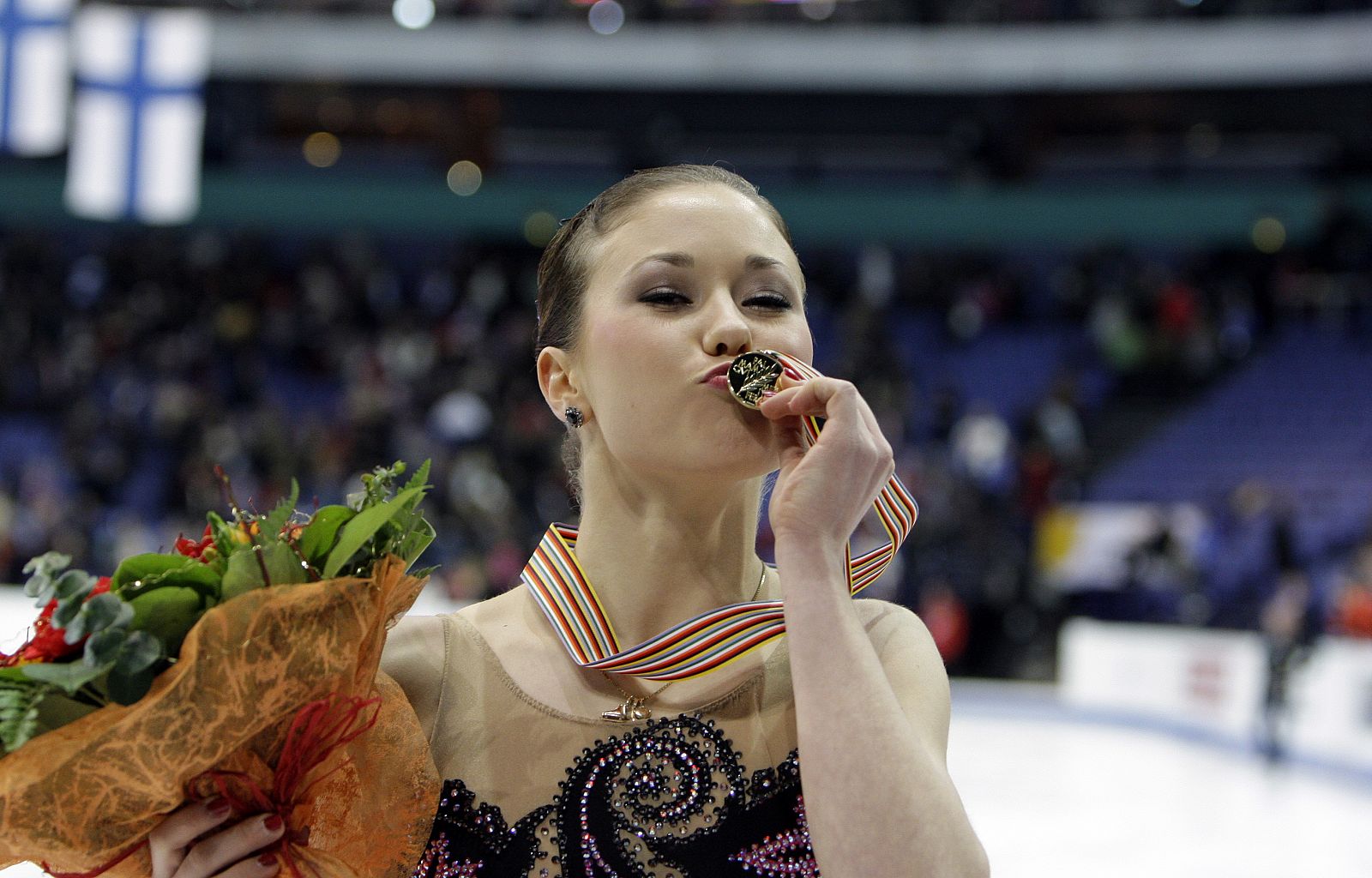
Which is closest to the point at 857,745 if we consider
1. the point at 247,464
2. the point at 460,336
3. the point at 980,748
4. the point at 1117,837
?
the point at 1117,837

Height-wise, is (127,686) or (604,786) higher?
(127,686)

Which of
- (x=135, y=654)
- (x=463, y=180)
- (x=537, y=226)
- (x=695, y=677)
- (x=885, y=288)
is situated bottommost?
(x=885, y=288)

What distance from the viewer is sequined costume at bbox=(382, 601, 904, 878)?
1596 millimetres

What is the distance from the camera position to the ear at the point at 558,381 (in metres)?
1.85

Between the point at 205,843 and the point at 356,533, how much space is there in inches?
13.9

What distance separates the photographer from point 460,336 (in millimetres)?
17891

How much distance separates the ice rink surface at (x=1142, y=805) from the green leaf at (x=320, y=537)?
4.43m

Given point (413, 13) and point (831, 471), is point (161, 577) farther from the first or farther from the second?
point (413, 13)

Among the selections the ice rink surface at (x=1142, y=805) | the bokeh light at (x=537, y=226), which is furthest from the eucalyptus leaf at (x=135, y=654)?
the bokeh light at (x=537, y=226)

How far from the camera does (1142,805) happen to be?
866cm

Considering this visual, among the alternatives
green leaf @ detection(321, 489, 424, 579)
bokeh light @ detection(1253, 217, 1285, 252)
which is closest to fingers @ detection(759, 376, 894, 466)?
green leaf @ detection(321, 489, 424, 579)

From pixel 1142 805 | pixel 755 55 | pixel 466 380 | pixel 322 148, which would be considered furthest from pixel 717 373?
pixel 322 148

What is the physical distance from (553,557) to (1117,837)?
21.3 feet

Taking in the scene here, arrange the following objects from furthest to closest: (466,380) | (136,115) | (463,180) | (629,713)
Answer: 1. (463,180)
2. (466,380)
3. (136,115)
4. (629,713)
